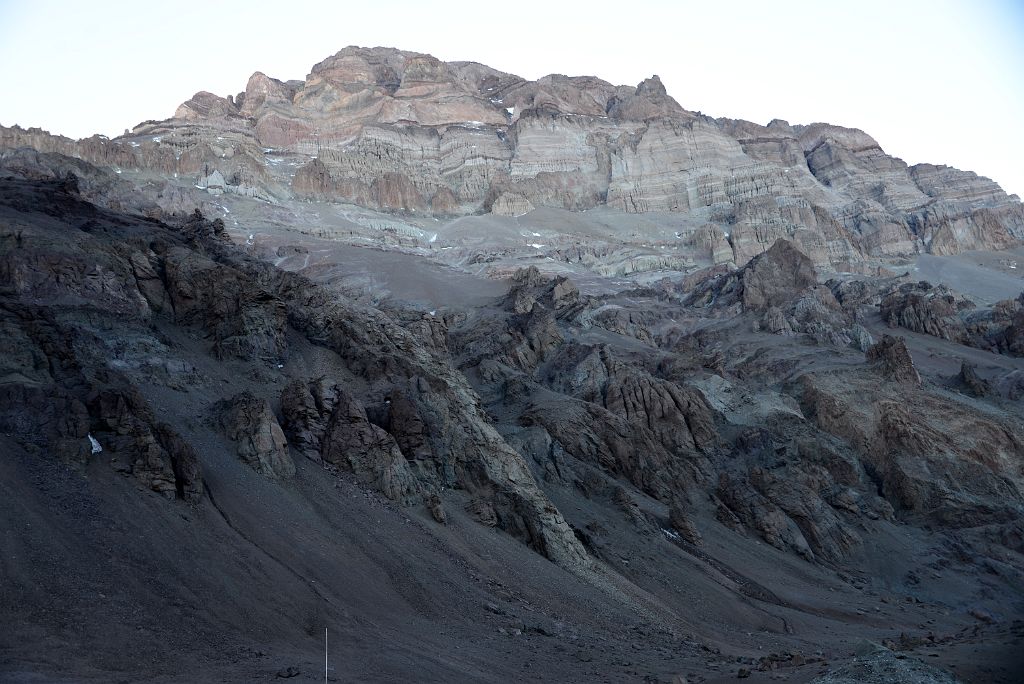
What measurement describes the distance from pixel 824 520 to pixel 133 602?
138ft

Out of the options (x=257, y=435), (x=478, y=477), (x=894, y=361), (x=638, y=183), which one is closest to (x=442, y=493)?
(x=478, y=477)

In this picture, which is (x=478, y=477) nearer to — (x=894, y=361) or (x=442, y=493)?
(x=442, y=493)

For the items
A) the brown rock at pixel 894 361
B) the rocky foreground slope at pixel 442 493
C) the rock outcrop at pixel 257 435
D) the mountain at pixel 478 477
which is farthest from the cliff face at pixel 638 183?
the rock outcrop at pixel 257 435

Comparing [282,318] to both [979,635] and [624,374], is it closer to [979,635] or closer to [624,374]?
[624,374]

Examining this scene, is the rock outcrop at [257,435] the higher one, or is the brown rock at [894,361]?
the brown rock at [894,361]

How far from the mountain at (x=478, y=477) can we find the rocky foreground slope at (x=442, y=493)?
5.6 inches

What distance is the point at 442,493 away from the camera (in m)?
34.5

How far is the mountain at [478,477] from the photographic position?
21031 mm

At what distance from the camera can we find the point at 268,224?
13662cm

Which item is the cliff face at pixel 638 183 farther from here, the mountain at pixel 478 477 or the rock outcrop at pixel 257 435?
the rock outcrop at pixel 257 435

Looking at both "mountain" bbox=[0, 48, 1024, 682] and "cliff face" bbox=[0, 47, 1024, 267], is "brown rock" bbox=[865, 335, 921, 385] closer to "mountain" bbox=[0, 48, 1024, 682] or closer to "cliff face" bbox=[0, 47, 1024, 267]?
"mountain" bbox=[0, 48, 1024, 682]

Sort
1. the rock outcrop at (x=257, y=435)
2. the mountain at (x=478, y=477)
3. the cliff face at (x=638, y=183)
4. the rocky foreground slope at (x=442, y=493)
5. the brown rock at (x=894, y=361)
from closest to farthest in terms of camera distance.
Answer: the rocky foreground slope at (x=442, y=493), the mountain at (x=478, y=477), the rock outcrop at (x=257, y=435), the brown rock at (x=894, y=361), the cliff face at (x=638, y=183)

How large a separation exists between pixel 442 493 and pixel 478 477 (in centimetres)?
228

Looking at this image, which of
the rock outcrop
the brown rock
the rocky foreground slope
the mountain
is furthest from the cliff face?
the rock outcrop
